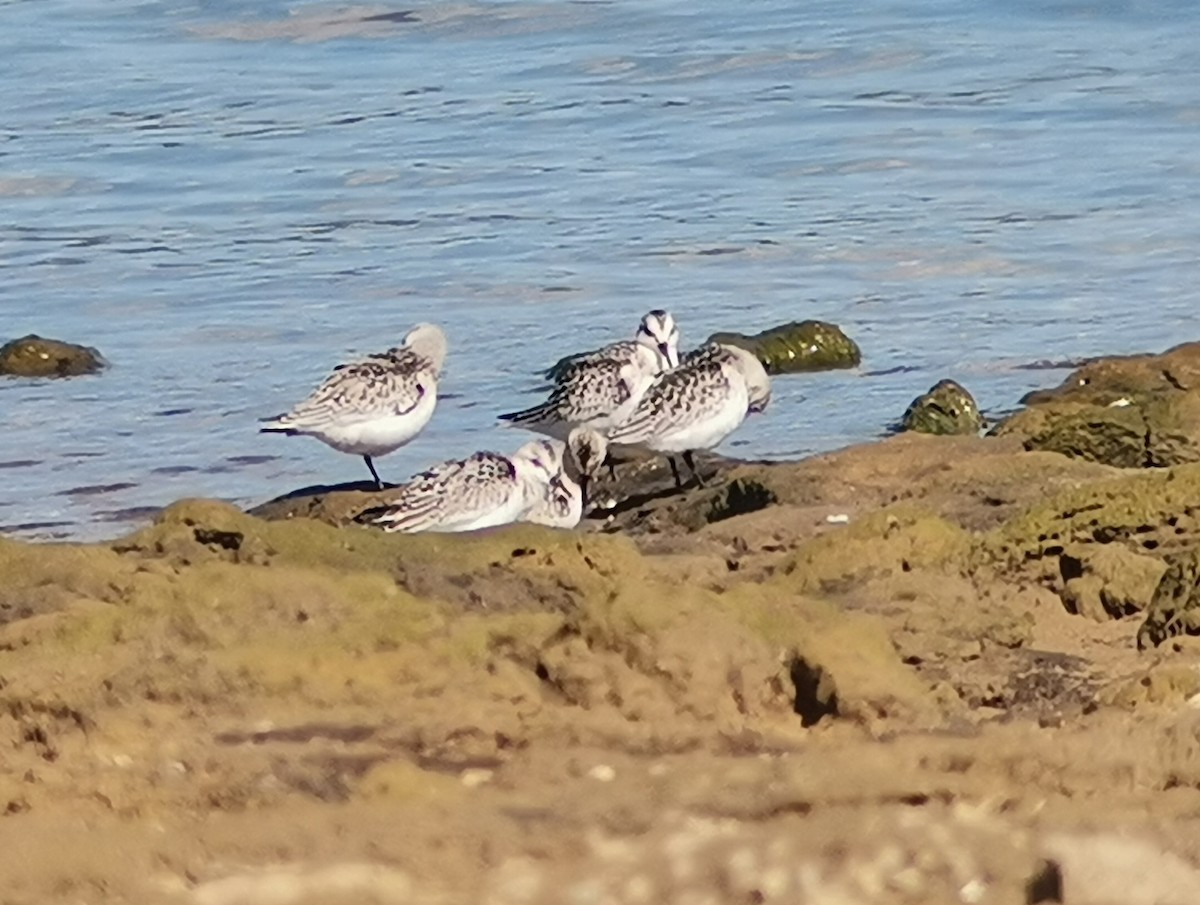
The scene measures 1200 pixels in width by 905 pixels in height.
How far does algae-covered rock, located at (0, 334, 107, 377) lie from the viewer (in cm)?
1084

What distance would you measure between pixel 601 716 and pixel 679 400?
16.9ft

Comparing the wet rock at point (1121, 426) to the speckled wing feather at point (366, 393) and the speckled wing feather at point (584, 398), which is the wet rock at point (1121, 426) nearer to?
the speckled wing feather at point (584, 398)

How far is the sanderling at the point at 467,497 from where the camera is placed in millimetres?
7609

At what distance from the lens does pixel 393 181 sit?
1513 cm

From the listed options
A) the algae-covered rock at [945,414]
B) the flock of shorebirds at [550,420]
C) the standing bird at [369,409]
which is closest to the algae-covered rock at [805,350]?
the flock of shorebirds at [550,420]

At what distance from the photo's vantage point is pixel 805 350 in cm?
1067

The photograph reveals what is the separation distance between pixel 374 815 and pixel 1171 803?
0.95 meters

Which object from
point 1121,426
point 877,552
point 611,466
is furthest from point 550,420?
point 877,552

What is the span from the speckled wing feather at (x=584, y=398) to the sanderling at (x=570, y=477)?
21.5 inches

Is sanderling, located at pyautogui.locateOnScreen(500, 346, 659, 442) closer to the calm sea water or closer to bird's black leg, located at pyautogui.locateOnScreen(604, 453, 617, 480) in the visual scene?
bird's black leg, located at pyautogui.locateOnScreen(604, 453, 617, 480)

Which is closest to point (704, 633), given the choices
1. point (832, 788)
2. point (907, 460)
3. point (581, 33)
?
point (832, 788)

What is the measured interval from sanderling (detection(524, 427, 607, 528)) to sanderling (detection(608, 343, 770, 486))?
20 centimetres

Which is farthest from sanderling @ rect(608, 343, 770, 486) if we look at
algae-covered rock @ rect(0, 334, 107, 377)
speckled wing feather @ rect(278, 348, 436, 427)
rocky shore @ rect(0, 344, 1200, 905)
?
rocky shore @ rect(0, 344, 1200, 905)

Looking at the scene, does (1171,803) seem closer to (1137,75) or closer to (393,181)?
(393,181)
